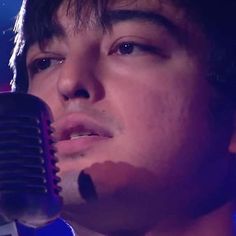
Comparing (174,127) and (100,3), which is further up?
(100,3)

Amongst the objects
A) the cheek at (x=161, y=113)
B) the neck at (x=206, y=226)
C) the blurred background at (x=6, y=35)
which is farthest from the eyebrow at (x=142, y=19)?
the blurred background at (x=6, y=35)

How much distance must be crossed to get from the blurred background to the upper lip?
1066mm

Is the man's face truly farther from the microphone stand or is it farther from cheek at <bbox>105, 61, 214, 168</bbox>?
the microphone stand

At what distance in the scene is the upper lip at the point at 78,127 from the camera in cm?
118

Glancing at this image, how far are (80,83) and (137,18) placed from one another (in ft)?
0.81

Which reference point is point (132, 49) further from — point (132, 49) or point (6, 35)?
point (6, 35)

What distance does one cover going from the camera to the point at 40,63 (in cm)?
148

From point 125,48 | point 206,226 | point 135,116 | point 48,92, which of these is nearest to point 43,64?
point 48,92

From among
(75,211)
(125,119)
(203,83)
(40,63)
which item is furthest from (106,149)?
(40,63)

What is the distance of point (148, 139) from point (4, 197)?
49 cm

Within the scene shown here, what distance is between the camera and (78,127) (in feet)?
3.93

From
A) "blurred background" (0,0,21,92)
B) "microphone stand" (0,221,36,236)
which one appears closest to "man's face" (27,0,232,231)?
"microphone stand" (0,221,36,236)

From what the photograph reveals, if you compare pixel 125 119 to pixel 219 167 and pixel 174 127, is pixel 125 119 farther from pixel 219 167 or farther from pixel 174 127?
pixel 219 167

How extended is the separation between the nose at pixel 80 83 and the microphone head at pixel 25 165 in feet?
1.21
